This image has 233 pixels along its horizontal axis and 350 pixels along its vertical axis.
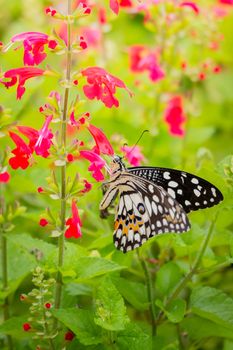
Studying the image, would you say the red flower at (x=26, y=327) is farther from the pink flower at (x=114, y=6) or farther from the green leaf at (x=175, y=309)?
the pink flower at (x=114, y=6)

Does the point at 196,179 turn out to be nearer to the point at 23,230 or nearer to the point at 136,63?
the point at 23,230

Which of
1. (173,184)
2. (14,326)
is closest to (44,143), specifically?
(173,184)

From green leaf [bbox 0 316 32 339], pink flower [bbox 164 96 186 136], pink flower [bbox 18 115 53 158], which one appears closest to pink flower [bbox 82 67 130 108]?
pink flower [bbox 18 115 53 158]

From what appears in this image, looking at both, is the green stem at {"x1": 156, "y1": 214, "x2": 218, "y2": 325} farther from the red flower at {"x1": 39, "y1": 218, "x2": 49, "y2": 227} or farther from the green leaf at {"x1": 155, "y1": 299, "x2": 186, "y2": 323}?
the red flower at {"x1": 39, "y1": 218, "x2": 49, "y2": 227}

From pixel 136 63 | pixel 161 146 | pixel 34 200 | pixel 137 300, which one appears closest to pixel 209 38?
pixel 136 63

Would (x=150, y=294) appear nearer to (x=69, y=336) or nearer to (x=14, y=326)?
(x=69, y=336)
